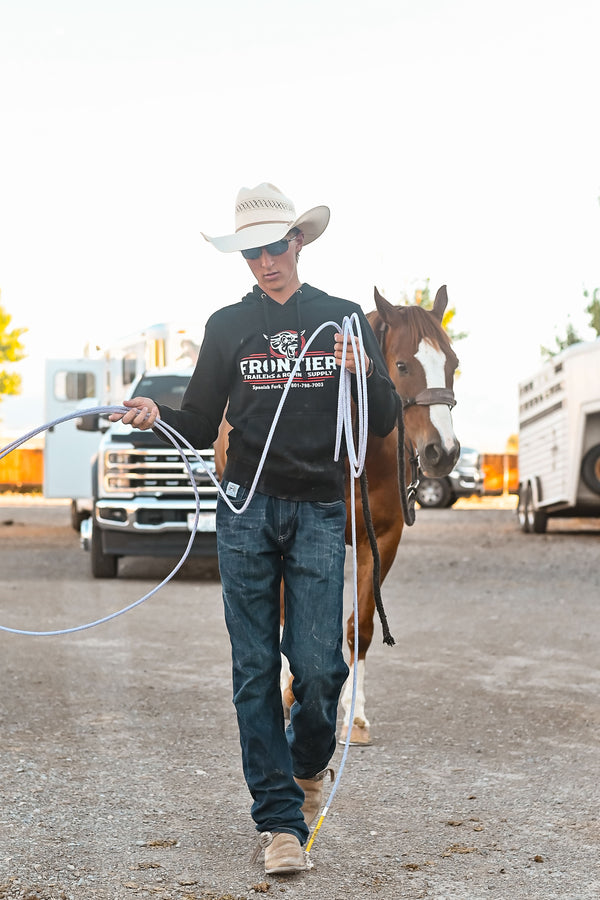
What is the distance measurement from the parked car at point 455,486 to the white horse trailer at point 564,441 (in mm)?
8058

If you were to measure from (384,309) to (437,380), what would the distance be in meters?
0.48

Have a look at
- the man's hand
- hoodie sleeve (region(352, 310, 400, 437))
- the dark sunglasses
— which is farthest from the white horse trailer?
the man's hand

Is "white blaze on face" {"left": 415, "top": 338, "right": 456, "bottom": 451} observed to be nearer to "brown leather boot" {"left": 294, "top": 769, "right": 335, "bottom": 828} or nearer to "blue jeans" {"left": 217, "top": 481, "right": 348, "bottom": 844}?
"blue jeans" {"left": 217, "top": 481, "right": 348, "bottom": 844}

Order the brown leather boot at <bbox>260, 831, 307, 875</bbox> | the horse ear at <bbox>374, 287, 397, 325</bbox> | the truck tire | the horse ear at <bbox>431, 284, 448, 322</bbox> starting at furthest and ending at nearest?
the truck tire
the horse ear at <bbox>431, 284, 448, 322</bbox>
the horse ear at <bbox>374, 287, 397, 325</bbox>
the brown leather boot at <bbox>260, 831, 307, 875</bbox>

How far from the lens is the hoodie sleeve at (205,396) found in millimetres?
4113

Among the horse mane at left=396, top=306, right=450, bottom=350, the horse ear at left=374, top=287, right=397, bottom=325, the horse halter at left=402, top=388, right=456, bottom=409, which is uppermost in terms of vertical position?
the horse ear at left=374, top=287, right=397, bottom=325

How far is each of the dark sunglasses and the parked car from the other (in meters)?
26.0

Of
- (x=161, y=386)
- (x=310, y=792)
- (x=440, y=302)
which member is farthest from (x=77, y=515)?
(x=310, y=792)

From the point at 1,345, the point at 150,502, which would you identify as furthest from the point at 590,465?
the point at 1,345

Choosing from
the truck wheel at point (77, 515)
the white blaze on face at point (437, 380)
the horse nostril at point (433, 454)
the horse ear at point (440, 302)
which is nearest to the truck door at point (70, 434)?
the truck wheel at point (77, 515)

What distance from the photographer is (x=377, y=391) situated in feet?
13.8

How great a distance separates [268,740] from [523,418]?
1990 cm

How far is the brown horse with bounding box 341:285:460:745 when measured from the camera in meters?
5.78

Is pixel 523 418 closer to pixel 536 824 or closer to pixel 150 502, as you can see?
pixel 150 502
